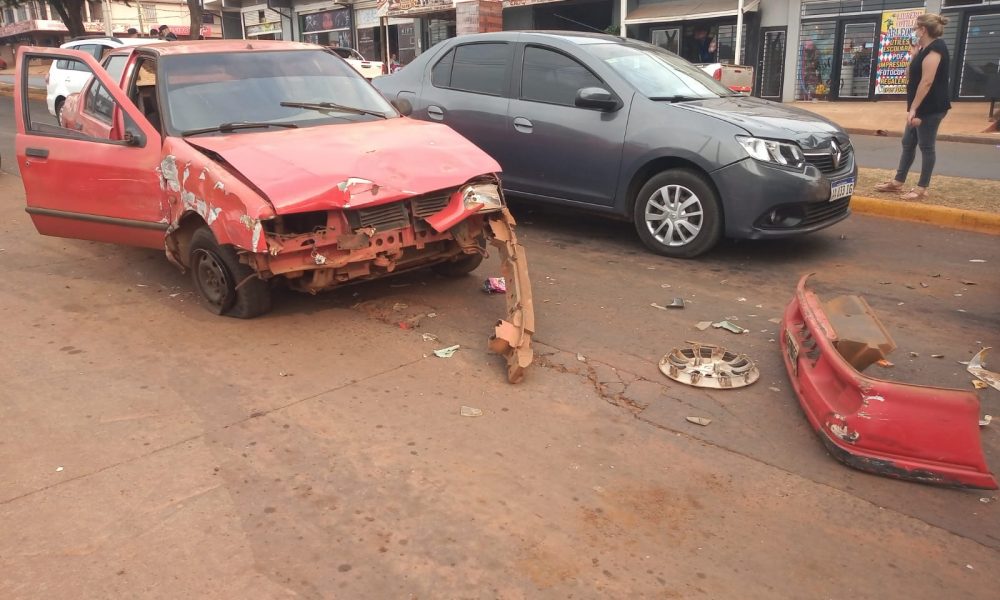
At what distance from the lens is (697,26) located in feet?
78.5

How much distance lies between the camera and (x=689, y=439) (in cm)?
369

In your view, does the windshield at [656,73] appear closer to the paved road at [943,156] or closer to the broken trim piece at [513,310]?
the broken trim piece at [513,310]

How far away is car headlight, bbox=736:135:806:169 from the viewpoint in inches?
242

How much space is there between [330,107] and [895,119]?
52.3ft

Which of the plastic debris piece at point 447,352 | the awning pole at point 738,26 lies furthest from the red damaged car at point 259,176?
the awning pole at point 738,26

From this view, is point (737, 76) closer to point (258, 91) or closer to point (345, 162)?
point (258, 91)

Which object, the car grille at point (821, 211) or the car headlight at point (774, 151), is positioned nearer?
the car headlight at point (774, 151)

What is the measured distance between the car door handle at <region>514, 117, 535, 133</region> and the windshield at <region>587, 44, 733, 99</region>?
85 cm

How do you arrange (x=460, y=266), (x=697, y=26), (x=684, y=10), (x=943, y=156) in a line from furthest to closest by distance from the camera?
(x=697, y=26) < (x=684, y=10) < (x=943, y=156) < (x=460, y=266)

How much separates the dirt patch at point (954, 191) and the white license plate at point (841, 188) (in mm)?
2017

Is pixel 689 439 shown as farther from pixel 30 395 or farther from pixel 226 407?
pixel 30 395

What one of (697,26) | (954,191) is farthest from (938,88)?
(697,26)

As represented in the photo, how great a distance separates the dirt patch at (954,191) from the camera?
26.2ft

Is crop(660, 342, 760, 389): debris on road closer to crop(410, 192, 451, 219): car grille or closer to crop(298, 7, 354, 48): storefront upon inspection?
crop(410, 192, 451, 219): car grille
